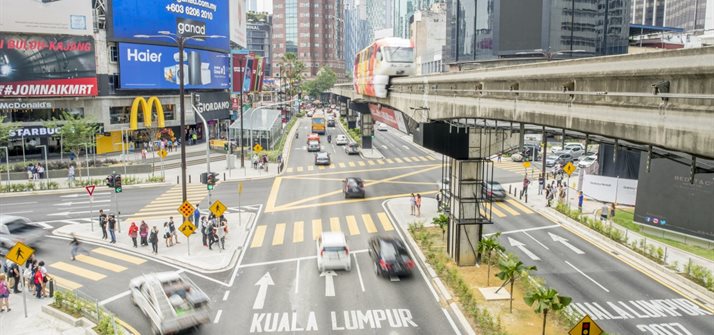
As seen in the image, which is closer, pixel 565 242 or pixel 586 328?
pixel 586 328

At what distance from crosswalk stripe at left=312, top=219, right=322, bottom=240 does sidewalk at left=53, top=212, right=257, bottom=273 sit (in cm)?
406

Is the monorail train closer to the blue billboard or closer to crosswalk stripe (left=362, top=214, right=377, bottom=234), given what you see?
crosswalk stripe (left=362, top=214, right=377, bottom=234)

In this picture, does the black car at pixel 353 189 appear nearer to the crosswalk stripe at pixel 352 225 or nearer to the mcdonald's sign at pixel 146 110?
the crosswalk stripe at pixel 352 225

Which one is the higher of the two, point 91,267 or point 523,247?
point 523,247

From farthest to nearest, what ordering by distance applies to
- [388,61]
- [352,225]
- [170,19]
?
[170,19] → [388,61] → [352,225]

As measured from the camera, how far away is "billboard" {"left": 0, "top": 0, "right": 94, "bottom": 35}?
56562mm

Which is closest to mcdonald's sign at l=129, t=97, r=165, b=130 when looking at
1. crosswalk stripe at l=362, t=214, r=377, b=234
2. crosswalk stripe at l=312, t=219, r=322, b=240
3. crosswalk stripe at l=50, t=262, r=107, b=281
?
crosswalk stripe at l=312, t=219, r=322, b=240

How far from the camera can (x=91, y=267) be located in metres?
27.2

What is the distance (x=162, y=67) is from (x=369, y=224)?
4635 cm

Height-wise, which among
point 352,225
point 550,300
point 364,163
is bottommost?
point 352,225

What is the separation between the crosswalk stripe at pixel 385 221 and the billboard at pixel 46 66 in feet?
135

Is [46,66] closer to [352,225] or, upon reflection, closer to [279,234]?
[279,234]

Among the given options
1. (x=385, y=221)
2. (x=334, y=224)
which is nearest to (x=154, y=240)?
(x=334, y=224)

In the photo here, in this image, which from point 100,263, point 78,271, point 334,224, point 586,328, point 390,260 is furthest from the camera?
point 334,224
